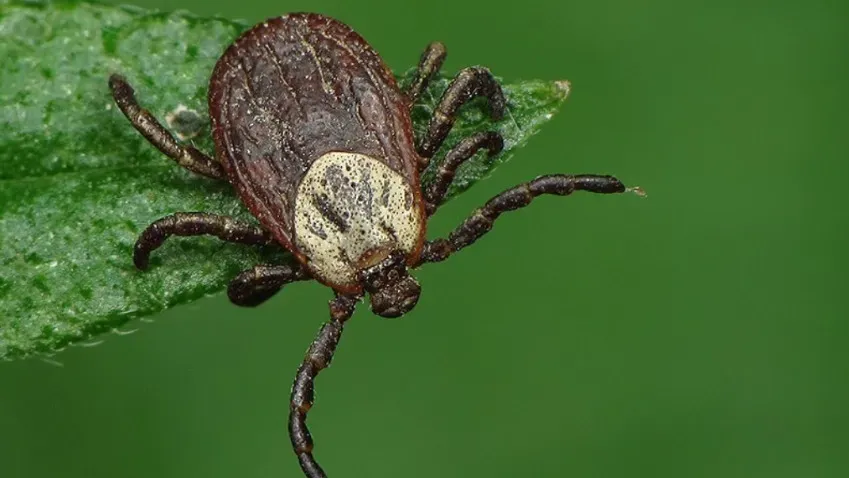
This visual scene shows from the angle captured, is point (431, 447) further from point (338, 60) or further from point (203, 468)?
point (338, 60)

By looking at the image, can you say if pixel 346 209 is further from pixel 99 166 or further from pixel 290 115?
pixel 99 166

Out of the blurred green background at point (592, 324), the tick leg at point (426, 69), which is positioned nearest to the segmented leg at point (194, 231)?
the tick leg at point (426, 69)

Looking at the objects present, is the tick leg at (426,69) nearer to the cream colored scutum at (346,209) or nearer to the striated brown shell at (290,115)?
the striated brown shell at (290,115)

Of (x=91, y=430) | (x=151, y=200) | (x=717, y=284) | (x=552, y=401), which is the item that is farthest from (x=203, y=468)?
(x=717, y=284)

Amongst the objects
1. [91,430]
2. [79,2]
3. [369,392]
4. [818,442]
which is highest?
[79,2]

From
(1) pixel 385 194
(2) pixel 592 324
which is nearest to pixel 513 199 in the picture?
(1) pixel 385 194

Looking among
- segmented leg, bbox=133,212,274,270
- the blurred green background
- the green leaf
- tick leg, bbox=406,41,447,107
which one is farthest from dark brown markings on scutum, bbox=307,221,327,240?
the blurred green background
